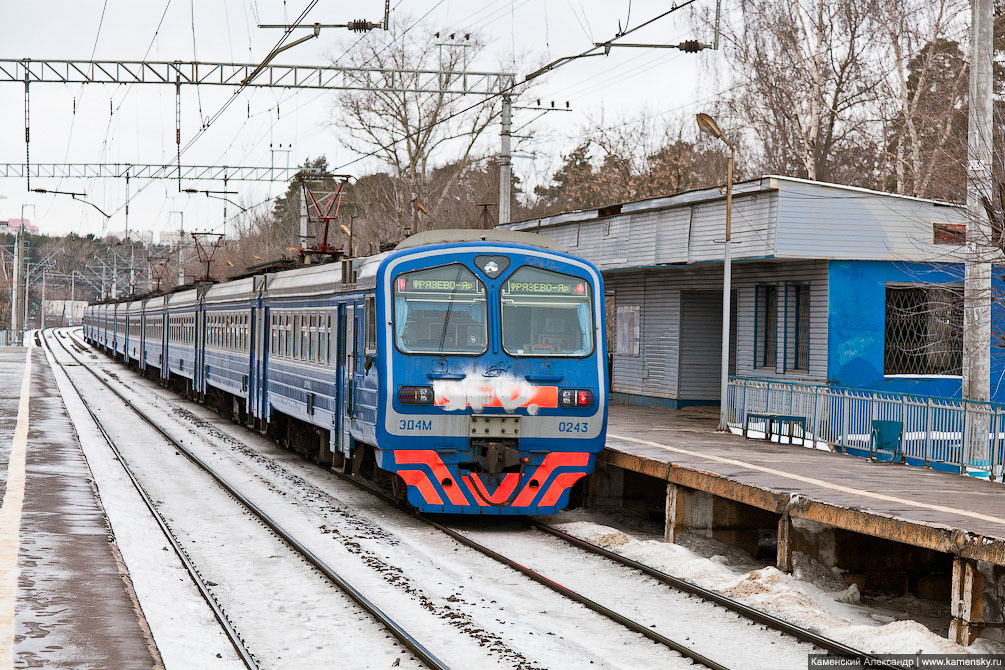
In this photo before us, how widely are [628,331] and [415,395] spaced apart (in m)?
11.1

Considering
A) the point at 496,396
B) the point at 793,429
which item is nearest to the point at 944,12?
the point at 793,429

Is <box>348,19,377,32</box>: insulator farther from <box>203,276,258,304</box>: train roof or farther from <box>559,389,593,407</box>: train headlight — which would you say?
<box>559,389,593,407</box>: train headlight

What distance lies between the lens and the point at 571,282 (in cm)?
1313

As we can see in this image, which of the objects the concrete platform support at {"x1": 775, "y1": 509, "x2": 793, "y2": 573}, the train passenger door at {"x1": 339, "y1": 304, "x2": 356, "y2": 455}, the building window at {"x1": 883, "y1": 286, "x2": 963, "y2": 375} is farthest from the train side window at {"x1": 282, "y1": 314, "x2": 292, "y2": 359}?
the concrete platform support at {"x1": 775, "y1": 509, "x2": 793, "y2": 573}

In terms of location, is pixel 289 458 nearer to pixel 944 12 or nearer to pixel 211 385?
pixel 211 385

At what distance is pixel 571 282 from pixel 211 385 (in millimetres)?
16003

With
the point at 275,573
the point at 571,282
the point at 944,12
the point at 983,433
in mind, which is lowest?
the point at 275,573

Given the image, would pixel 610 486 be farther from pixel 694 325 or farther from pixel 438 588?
pixel 438 588

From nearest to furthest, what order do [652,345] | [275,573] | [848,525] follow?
[848,525], [275,573], [652,345]

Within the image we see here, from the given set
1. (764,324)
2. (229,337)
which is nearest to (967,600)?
(764,324)

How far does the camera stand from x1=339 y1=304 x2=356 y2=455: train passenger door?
45.4ft

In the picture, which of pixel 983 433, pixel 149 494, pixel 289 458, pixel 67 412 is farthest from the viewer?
pixel 67 412

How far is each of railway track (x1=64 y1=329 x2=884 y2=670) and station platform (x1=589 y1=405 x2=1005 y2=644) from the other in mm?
1191

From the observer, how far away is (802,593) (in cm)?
1002
